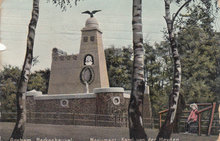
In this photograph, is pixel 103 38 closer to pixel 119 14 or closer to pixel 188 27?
pixel 119 14

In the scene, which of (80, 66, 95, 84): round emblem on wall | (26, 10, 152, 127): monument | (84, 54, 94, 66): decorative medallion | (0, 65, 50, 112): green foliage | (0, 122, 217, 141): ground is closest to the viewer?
(0, 122, 217, 141): ground

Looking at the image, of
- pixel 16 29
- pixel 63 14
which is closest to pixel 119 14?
pixel 63 14

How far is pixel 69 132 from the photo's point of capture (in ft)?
14.7

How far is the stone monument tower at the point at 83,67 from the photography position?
16.2 ft

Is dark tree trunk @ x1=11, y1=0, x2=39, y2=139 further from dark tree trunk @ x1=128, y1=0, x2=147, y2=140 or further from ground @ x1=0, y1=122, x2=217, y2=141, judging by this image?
dark tree trunk @ x1=128, y1=0, x2=147, y2=140

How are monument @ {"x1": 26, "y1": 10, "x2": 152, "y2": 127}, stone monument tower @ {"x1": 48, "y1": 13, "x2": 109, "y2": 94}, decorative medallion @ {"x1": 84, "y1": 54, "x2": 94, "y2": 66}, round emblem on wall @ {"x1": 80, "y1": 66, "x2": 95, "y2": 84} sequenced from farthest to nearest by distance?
decorative medallion @ {"x1": 84, "y1": 54, "x2": 94, "y2": 66} < round emblem on wall @ {"x1": 80, "y1": 66, "x2": 95, "y2": 84} < stone monument tower @ {"x1": 48, "y1": 13, "x2": 109, "y2": 94} < monument @ {"x1": 26, "y1": 10, "x2": 152, "y2": 127}

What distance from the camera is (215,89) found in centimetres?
498

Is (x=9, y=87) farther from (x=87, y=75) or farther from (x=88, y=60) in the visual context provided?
(x=88, y=60)

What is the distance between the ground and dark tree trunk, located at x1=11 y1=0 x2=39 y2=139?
78 mm

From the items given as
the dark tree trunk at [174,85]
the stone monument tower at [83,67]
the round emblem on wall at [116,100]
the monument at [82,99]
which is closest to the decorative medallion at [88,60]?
the stone monument tower at [83,67]

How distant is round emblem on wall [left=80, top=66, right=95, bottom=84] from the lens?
19.9ft

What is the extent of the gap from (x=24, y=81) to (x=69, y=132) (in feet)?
3.05

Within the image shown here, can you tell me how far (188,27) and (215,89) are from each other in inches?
39.6

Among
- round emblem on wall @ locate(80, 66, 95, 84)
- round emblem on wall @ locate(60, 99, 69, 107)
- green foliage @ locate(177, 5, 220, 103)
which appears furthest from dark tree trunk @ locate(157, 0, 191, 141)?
round emblem on wall @ locate(80, 66, 95, 84)
